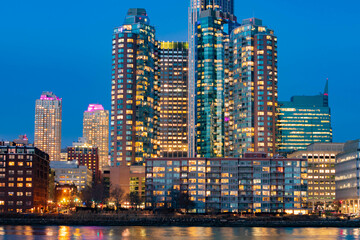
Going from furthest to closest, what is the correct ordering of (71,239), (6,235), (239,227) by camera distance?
(239,227) < (6,235) < (71,239)

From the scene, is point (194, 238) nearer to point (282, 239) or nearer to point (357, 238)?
point (282, 239)

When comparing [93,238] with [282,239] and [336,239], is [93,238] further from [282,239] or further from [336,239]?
[336,239]

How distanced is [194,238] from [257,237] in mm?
16423

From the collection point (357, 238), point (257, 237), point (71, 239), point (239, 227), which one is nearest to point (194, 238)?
point (257, 237)

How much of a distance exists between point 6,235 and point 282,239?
66303mm

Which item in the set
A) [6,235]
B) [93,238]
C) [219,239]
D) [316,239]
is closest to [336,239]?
[316,239]

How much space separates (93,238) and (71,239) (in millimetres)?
6059

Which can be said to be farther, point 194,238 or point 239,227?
point 239,227

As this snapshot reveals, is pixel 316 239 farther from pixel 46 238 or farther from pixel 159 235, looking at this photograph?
pixel 46 238

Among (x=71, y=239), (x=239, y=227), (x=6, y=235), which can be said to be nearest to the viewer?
(x=71, y=239)

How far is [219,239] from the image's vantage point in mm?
143500

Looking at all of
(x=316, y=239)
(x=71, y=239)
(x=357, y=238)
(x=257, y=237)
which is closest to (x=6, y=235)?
(x=71, y=239)

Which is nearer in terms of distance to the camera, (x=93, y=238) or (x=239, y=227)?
(x=93, y=238)

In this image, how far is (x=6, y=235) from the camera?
5871 inches
